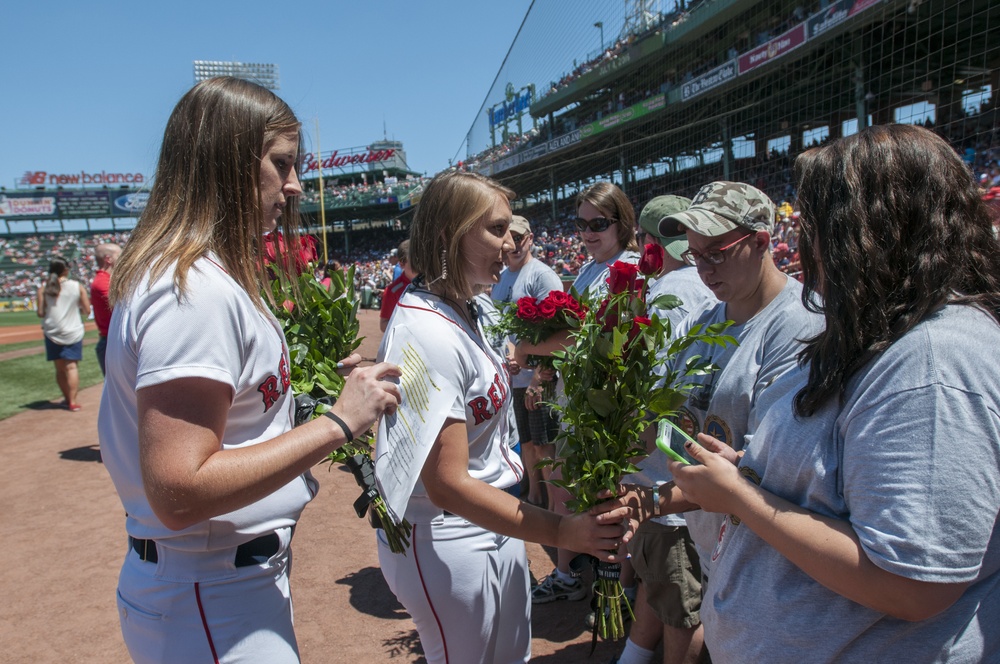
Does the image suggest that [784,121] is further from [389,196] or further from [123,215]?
[123,215]

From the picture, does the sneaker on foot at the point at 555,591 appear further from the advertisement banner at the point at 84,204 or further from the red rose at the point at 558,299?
the advertisement banner at the point at 84,204

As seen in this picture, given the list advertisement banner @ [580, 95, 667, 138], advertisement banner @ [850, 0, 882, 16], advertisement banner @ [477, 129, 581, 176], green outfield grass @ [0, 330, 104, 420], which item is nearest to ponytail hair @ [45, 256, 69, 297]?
green outfield grass @ [0, 330, 104, 420]

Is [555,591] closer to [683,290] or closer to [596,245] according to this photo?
[683,290]

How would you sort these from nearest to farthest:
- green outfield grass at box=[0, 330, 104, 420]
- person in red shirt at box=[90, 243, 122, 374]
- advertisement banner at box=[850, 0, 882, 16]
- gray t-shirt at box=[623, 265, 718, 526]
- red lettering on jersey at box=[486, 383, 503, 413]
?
red lettering on jersey at box=[486, 383, 503, 413] → gray t-shirt at box=[623, 265, 718, 526] → person in red shirt at box=[90, 243, 122, 374] → green outfield grass at box=[0, 330, 104, 420] → advertisement banner at box=[850, 0, 882, 16]

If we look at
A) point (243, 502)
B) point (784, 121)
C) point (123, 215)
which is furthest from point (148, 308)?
point (123, 215)

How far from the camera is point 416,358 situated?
1.82 meters

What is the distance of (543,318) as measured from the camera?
2.99m

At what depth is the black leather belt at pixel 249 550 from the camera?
1506 mm

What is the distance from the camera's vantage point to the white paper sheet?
1.69 m

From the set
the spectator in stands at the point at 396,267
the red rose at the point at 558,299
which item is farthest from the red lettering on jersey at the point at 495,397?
the spectator in stands at the point at 396,267

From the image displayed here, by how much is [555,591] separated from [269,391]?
297cm

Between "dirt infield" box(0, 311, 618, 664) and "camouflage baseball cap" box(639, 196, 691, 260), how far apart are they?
2.14 metres

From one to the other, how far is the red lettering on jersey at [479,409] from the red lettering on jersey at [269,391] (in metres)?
0.58

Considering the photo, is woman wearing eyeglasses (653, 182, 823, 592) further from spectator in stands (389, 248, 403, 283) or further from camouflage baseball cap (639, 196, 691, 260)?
spectator in stands (389, 248, 403, 283)
